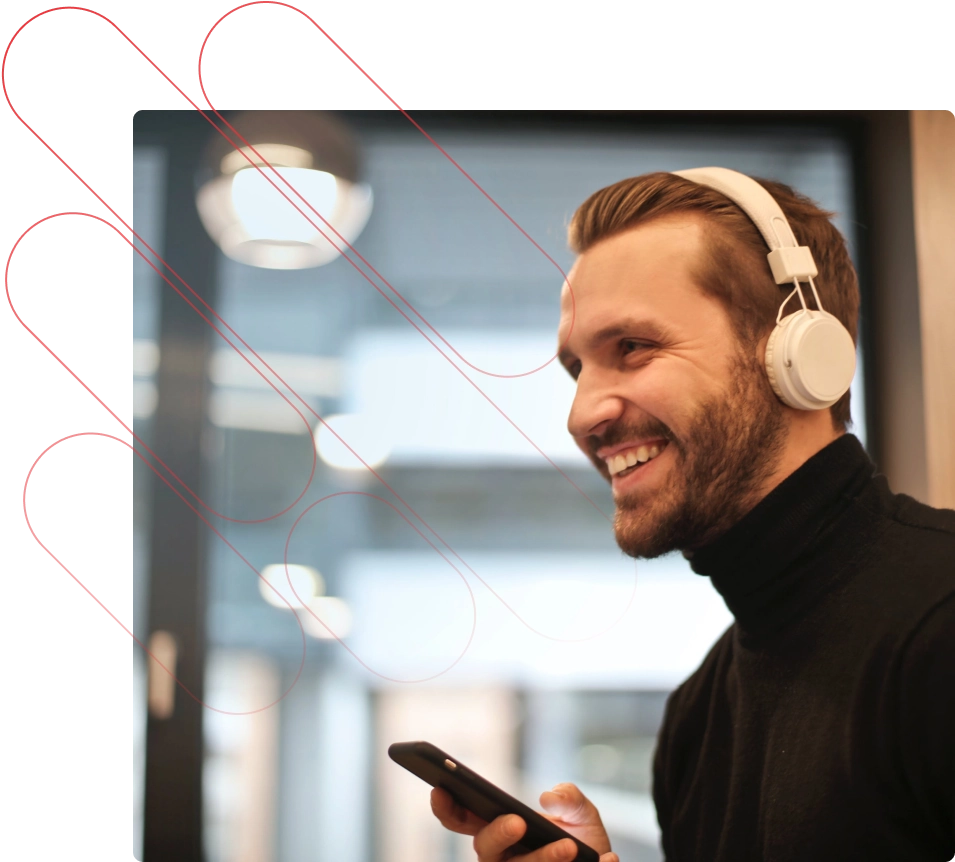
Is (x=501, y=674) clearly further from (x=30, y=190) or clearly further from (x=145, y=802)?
(x=30, y=190)

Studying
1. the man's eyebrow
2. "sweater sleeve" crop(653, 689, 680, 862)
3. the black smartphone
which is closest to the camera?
the black smartphone

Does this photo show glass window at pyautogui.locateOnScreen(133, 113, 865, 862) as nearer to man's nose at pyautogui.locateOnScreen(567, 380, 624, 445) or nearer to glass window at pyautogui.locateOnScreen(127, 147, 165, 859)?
glass window at pyautogui.locateOnScreen(127, 147, 165, 859)

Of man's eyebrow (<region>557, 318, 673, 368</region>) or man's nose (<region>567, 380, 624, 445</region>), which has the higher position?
man's eyebrow (<region>557, 318, 673, 368</region>)

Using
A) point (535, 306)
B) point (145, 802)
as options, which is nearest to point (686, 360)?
point (535, 306)

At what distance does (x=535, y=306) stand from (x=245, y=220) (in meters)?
0.42

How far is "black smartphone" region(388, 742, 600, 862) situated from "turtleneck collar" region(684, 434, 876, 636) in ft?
0.91

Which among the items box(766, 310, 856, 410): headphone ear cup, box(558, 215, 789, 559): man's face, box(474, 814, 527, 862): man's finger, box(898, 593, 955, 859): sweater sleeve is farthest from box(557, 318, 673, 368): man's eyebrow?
box(474, 814, 527, 862): man's finger

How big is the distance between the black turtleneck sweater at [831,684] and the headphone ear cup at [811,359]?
49 millimetres

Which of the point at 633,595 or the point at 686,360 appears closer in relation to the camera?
the point at 686,360

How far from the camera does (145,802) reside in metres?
1.17

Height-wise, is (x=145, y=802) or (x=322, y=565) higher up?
(x=322, y=565)

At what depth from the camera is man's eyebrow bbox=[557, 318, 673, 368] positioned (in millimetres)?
838

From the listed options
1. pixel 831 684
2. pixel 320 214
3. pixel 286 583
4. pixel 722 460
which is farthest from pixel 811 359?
pixel 286 583

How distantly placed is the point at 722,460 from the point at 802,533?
0.10m
